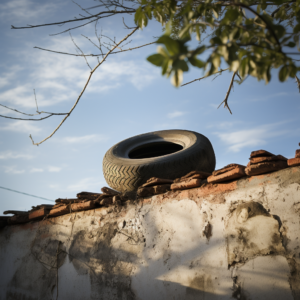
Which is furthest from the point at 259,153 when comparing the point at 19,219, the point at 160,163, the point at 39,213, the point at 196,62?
the point at 19,219

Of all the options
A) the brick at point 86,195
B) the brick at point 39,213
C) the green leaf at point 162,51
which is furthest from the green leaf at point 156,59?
the brick at point 39,213

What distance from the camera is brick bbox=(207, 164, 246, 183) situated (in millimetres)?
2711

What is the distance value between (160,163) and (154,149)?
4.79ft

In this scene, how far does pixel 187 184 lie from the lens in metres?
3.13

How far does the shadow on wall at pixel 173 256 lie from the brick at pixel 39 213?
1.14ft

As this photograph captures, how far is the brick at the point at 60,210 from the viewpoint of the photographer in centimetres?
431

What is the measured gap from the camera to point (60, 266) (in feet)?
14.0

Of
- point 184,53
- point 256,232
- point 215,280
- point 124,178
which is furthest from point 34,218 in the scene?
point 184,53

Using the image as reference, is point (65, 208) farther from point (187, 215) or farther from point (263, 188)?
point (263, 188)

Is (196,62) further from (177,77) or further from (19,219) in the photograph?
(19,219)

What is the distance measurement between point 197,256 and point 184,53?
2.16 meters

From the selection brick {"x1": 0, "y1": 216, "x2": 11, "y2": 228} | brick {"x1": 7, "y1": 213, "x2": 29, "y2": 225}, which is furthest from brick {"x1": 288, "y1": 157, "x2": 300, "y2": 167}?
brick {"x1": 0, "y1": 216, "x2": 11, "y2": 228}

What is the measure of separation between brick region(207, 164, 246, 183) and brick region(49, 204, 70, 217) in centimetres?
237

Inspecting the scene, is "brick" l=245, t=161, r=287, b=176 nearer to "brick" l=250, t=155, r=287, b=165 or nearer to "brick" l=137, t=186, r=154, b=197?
"brick" l=250, t=155, r=287, b=165
